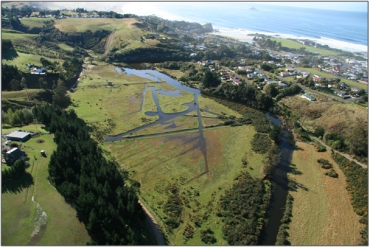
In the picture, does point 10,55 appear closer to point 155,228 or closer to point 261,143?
point 155,228

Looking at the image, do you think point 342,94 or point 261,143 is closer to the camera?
point 261,143

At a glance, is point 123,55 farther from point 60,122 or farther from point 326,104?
point 326,104

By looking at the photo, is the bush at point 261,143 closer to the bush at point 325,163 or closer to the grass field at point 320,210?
the grass field at point 320,210

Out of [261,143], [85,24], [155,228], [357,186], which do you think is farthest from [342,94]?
→ [85,24]

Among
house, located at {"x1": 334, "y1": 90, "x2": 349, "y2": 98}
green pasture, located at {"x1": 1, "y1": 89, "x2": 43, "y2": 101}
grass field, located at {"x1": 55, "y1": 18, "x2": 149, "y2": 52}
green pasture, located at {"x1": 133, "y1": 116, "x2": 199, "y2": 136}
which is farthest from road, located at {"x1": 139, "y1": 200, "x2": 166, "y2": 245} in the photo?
grass field, located at {"x1": 55, "y1": 18, "x2": 149, "y2": 52}

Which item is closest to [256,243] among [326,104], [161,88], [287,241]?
[287,241]

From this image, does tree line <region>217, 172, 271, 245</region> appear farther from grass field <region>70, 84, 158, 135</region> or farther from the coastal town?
grass field <region>70, 84, 158, 135</region>

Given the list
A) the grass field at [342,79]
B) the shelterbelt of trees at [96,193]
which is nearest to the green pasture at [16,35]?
the shelterbelt of trees at [96,193]
